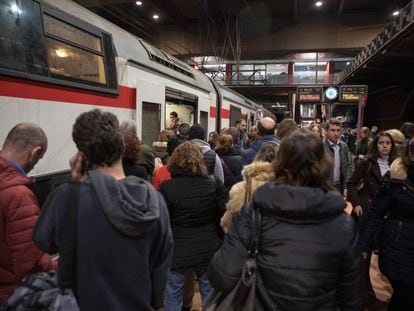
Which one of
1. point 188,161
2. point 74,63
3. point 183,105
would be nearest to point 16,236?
point 188,161

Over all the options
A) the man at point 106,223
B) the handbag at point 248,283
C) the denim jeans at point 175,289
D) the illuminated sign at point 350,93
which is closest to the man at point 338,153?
the denim jeans at point 175,289

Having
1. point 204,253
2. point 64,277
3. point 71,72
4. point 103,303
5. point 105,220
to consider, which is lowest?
point 204,253

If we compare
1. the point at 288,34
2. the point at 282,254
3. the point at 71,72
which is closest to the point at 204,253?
the point at 282,254

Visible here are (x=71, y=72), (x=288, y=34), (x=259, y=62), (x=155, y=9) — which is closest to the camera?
(x=71, y=72)

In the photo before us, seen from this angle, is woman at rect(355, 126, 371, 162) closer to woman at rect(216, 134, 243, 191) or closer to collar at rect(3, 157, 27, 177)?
woman at rect(216, 134, 243, 191)

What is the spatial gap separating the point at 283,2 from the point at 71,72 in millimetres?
19647

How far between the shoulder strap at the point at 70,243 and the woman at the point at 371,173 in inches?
118

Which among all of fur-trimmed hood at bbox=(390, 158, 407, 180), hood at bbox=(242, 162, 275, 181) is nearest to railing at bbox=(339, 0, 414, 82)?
fur-trimmed hood at bbox=(390, 158, 407, 180)

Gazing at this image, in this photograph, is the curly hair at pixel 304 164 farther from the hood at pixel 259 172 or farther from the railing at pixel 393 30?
the railing at pixel 393 30

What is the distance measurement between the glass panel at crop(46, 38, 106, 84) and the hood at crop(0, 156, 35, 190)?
190 cm

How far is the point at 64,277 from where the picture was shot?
4.88ft

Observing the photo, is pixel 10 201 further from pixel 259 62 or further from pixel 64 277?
pixel 259 62

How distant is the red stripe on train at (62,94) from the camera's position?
2902 mm

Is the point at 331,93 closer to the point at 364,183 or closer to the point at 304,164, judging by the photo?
the point at 364,183
